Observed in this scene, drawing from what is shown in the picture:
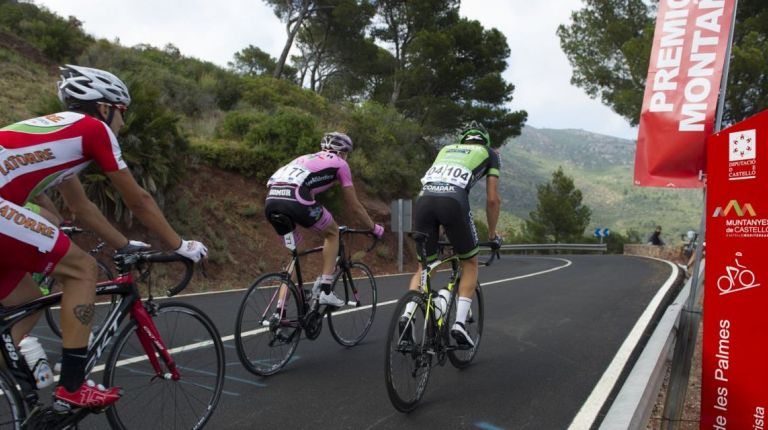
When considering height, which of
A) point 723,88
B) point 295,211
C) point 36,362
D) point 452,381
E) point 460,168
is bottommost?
point 452,381

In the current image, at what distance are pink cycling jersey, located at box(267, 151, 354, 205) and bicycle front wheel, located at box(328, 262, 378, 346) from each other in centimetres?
99

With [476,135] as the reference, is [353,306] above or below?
below

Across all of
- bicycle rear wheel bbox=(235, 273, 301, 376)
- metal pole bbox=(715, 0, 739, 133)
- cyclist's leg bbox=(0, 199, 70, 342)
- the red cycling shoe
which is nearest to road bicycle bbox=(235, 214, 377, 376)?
bicycle rear wheel bbox=(235, 273, 301, 376)

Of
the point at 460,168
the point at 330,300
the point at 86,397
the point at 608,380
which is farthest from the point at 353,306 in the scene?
the point at 86,397

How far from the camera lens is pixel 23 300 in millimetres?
2867

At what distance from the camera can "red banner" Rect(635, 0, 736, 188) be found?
4609 mm

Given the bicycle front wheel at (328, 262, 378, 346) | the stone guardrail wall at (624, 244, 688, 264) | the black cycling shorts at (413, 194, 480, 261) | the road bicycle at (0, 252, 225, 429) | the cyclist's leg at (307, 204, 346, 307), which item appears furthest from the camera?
the stone guardrail wall at (624, 244, 688, 264)

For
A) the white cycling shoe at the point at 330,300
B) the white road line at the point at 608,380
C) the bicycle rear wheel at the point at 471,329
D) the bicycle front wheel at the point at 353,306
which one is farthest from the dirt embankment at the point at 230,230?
the white road line at the point at 608,380

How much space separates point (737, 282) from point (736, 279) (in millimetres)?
20

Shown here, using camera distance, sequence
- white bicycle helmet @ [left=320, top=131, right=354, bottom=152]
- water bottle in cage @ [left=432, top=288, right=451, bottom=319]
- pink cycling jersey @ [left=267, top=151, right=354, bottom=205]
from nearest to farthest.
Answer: water bottle in cage @ [left=432, top=288, right=451, bottom=319]
pink cycling jersey @ [left=267, top=151, right=354, bottom=205]
white bicycle helmet @ [left=320, top=131, right=354, bottom=152]

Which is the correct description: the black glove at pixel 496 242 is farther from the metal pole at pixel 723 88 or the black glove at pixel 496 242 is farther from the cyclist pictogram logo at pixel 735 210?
the metal pole at pixel 723 88

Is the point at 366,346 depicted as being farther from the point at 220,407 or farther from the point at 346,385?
the point at 220,407

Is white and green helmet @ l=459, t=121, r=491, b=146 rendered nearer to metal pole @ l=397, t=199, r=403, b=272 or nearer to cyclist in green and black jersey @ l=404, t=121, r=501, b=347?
cyclist in green and black jersey @ l=404, t=121, r=501, b=347

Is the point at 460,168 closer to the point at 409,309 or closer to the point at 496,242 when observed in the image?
the point at 496,242
